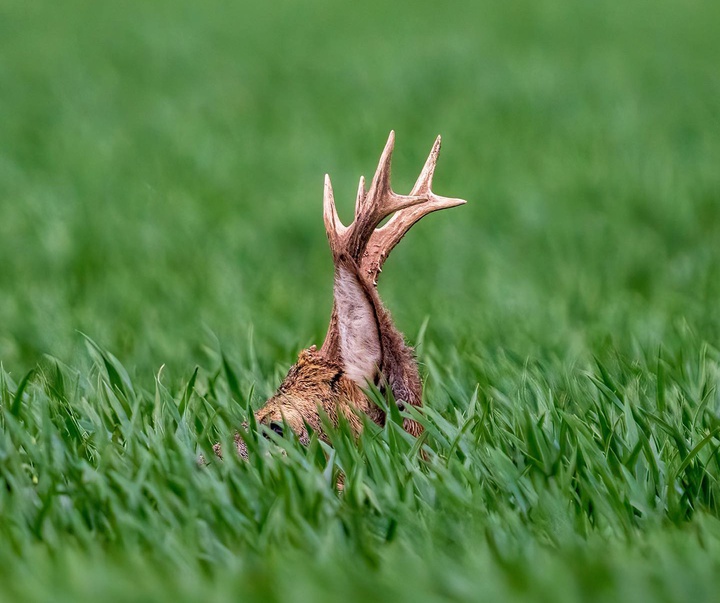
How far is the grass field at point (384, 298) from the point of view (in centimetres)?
195

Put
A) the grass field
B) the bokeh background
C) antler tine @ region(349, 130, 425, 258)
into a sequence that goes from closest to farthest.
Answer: the grass field
antler tine @ region(349, 130, 425, 258)
the bokeh background

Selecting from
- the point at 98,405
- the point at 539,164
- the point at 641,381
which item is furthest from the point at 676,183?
the point at 98,405

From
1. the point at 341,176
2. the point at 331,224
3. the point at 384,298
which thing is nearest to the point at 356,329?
the point at 331,224

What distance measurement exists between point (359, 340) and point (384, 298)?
80.6 inches

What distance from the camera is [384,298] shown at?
4.59 metres

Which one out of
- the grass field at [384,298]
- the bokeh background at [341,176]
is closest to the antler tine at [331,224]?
the grass field at [384,298]

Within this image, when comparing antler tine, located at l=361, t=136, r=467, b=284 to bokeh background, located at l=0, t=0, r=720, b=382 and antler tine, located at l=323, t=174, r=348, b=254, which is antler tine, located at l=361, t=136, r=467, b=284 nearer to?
antler tine, located at l=323, t=174, r=348, b=254

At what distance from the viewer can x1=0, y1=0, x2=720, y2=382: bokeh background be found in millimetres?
4242

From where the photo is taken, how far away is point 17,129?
25.8 ft

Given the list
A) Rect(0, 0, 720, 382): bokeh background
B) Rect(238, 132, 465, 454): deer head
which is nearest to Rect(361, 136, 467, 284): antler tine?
Rect(238, 132, 465, 454): deer head

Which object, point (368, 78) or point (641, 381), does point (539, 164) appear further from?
point (641, 381)

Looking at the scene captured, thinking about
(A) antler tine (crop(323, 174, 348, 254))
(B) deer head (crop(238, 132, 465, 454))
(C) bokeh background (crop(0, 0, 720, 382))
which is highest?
(C) bokeh background (crop(0, 0, 720, 382))

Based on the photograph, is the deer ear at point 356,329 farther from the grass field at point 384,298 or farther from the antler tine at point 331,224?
the grass field at point 384,298

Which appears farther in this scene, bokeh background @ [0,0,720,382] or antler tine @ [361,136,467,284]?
bokeh background @ [0,0,720,382]
